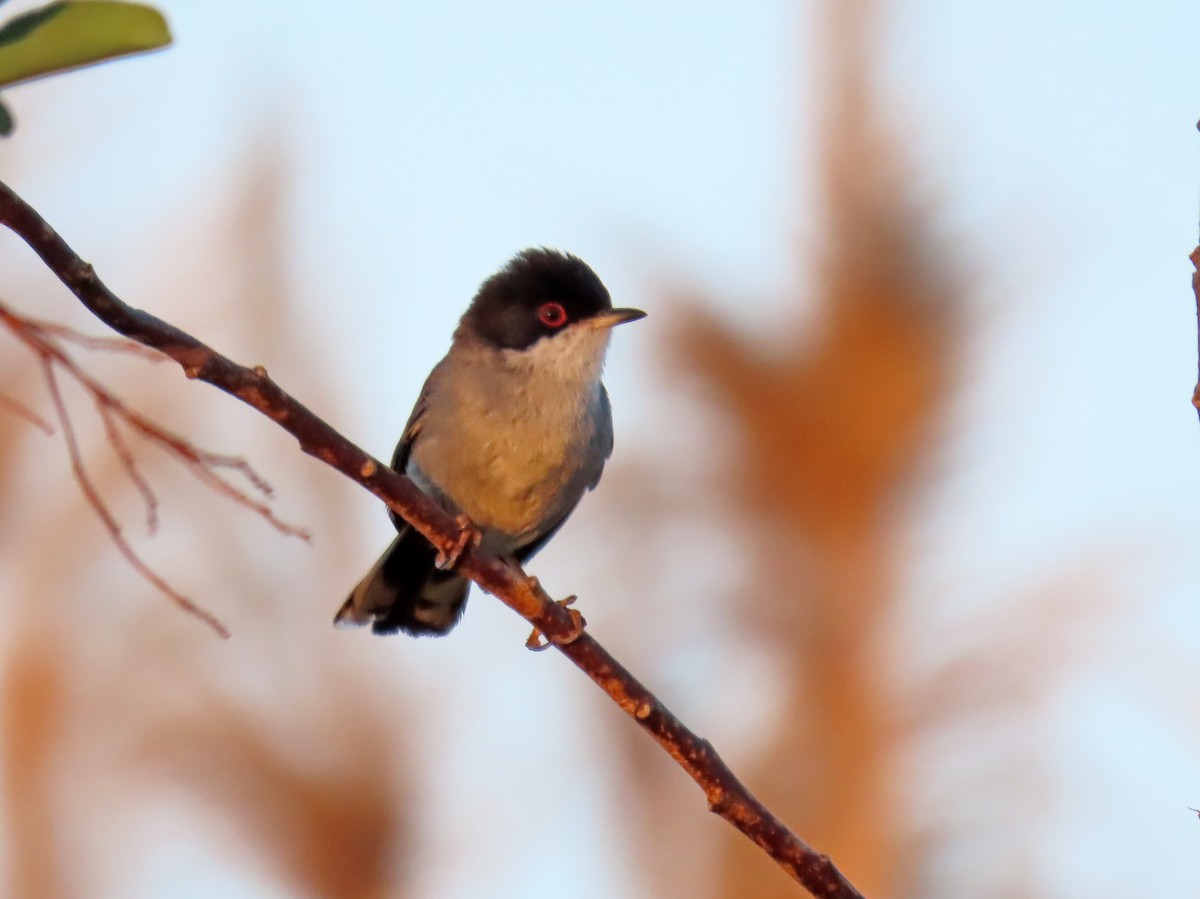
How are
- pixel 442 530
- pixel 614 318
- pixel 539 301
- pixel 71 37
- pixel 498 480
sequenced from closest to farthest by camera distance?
pixel 71 37
pixel 442 530
pixel 498 480
pixel 614 318
pixel 539 301

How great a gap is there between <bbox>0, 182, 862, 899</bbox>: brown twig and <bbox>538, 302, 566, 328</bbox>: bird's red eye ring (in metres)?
2.46

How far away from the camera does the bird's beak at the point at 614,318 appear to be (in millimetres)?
5672

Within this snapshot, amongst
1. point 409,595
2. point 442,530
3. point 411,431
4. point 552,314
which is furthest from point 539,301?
point 442,530

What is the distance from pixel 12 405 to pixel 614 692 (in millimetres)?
1278

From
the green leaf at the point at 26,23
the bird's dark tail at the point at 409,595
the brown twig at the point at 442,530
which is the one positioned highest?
the bird's dark tail at the point at 409,595

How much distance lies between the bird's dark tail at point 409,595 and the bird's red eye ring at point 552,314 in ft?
3.34

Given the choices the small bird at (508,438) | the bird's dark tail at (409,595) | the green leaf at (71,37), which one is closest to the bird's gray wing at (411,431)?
the small bird at (508,438)

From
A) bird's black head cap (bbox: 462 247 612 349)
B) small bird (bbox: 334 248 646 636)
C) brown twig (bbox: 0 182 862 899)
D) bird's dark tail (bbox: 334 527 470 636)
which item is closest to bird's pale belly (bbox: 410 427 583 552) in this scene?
small bird (bbox: 334 248 646 636)

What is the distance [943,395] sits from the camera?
11062 millimetres

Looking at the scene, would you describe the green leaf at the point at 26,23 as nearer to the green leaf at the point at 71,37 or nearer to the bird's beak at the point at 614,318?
the green leaf at the point at 71,37

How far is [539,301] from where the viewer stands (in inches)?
229

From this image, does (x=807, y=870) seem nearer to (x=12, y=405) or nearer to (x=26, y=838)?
(x=12, y=405)

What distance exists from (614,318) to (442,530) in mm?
2740

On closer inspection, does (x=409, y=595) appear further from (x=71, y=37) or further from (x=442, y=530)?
(x=71, y=37)
